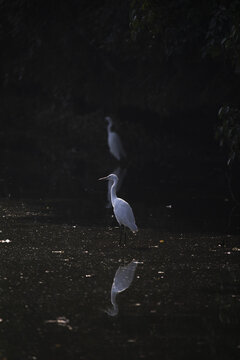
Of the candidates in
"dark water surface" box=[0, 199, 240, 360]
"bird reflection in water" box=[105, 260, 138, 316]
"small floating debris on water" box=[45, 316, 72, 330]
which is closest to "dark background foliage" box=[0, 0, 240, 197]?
"dark water surface" box=[0, 199, 240, 360]

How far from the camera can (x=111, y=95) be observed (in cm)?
3080

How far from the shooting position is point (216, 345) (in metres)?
7.78

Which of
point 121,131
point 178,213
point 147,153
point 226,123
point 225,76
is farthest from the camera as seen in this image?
point 121,131

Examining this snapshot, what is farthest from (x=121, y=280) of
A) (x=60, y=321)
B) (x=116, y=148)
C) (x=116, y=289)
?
(x=116, y=148)

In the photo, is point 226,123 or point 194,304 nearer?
point 194,304

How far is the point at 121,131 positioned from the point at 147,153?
2274 millimetres

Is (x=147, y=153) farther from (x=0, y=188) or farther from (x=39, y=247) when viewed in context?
(x=39, y=247)

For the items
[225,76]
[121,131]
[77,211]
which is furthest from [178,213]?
[121,131]

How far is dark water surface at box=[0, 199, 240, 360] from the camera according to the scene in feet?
25.5

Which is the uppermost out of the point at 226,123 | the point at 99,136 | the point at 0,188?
the point at 226,123

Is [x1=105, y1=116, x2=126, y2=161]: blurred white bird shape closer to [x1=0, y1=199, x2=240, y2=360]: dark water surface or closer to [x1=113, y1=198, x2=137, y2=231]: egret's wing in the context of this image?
[x1=0, y1=199, x2=240, y2=360]: dark water surface

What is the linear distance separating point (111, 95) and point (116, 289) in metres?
21.3

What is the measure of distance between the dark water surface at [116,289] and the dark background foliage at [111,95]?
6.26 m

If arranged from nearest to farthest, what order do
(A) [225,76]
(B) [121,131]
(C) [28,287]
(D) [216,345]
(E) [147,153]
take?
(D) [216,345], (C) [28,287], (A) [225,76], (E) [147,153], (B) [121,131]
